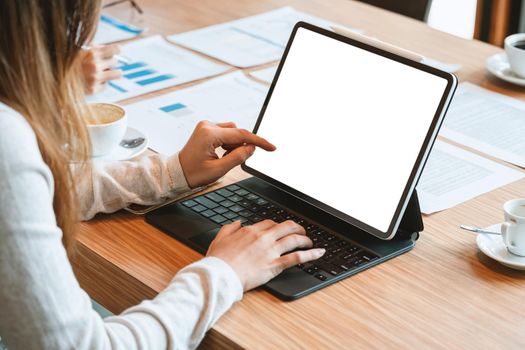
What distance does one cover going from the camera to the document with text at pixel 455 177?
1.33m

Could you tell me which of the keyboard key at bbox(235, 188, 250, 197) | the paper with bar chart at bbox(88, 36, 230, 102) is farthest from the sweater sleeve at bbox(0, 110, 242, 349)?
the paper with bar chart at bbox(88, 36, 230, 102)

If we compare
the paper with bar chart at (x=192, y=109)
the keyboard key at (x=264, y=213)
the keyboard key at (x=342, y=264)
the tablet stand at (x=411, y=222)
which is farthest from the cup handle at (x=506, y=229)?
the paper with bar chart at (x=192, y=109)

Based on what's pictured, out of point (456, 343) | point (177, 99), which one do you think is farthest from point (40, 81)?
point (177, 99)

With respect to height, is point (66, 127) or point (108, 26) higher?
point (66, 127)

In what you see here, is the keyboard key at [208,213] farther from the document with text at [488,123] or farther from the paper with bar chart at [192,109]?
the document with text at [488,123]

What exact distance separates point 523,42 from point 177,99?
77 centimetres

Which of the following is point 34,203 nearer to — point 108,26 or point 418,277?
point 418,277

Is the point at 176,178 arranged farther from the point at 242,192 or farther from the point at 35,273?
the point at 35,273

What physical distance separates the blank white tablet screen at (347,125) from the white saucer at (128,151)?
214mm

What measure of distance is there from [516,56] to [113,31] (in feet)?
3.08

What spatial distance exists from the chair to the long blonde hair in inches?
64.2

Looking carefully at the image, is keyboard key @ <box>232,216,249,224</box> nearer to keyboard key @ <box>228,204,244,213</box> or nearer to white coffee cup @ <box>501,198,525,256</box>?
keyboard key @ <box>228,204,244,213</box>

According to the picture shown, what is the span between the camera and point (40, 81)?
928mm

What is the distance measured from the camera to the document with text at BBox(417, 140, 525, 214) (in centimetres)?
133
